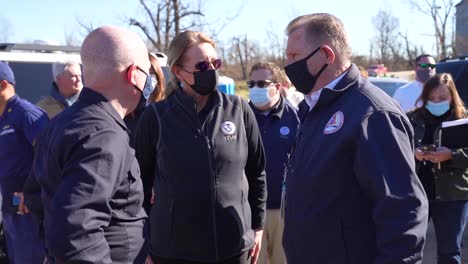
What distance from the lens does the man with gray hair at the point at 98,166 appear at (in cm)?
200

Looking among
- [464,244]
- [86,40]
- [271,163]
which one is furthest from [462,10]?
[86,40]

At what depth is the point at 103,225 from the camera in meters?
2.10

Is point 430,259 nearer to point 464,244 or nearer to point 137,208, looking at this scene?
point 464,244

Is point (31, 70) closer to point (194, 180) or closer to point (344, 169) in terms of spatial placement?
point (194, 180)

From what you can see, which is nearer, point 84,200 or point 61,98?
point 84,200

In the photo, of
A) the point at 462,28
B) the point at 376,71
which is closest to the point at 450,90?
the point at 376,71

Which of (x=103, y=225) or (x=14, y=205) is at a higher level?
(x=103, y=225)

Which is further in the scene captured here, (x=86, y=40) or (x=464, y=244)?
(x=464, y=244)

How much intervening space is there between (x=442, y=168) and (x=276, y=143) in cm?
144

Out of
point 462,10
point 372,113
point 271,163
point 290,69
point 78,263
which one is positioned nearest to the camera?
point 78,263

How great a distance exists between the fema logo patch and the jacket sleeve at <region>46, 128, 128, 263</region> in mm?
865

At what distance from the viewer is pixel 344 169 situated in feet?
7.29

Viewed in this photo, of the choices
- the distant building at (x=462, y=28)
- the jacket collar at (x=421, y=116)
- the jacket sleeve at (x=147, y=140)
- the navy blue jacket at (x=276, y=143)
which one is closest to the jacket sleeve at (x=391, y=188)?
the jacket sleeve at (x=147, y=140)

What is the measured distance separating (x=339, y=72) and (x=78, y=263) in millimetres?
1346
